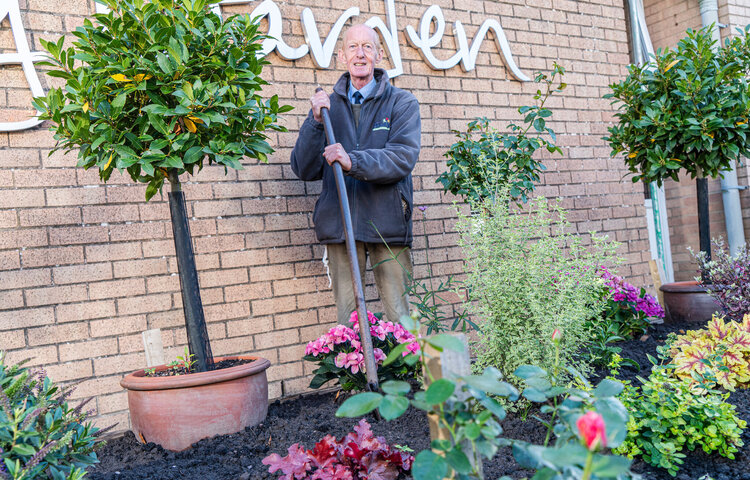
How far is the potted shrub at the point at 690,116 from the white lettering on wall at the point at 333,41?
34.1 inches

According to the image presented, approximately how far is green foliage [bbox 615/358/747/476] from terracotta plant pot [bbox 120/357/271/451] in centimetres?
145

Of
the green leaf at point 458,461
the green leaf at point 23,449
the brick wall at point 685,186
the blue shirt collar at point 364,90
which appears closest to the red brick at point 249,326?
the blue shirt collar at point 364,90

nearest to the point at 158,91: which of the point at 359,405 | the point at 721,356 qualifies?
the point at 359,405

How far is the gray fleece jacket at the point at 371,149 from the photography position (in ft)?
10.5

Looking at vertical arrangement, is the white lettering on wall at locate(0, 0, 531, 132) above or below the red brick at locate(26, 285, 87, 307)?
above

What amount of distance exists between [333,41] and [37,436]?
300 cm

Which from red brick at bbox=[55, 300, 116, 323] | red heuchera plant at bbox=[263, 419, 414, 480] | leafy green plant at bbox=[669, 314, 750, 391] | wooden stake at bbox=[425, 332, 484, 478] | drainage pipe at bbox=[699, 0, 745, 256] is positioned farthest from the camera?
drainage pipe at bbox=[699, 0, 745, 256]

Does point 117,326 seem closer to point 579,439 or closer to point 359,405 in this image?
point 359,405

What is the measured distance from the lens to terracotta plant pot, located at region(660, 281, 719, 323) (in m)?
4.28

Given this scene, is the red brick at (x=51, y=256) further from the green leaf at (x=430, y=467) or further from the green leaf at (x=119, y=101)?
the green leaf at (x=430, y=467)

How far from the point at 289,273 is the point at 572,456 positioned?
2.79 meters

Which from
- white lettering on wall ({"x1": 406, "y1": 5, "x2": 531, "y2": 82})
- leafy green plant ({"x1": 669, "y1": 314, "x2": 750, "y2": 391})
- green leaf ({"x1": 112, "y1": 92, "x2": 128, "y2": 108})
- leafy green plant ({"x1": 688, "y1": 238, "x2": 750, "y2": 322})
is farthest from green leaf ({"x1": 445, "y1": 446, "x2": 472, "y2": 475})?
white lettering on wall ({"x1": 406, "y1": 5, "x2": 531, "y2": 82})

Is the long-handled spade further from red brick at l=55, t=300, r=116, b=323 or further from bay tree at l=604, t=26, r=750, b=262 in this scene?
bay tree at l=604, t=26, r=750, b=262

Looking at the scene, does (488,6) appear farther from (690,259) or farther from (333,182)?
(690,259)
